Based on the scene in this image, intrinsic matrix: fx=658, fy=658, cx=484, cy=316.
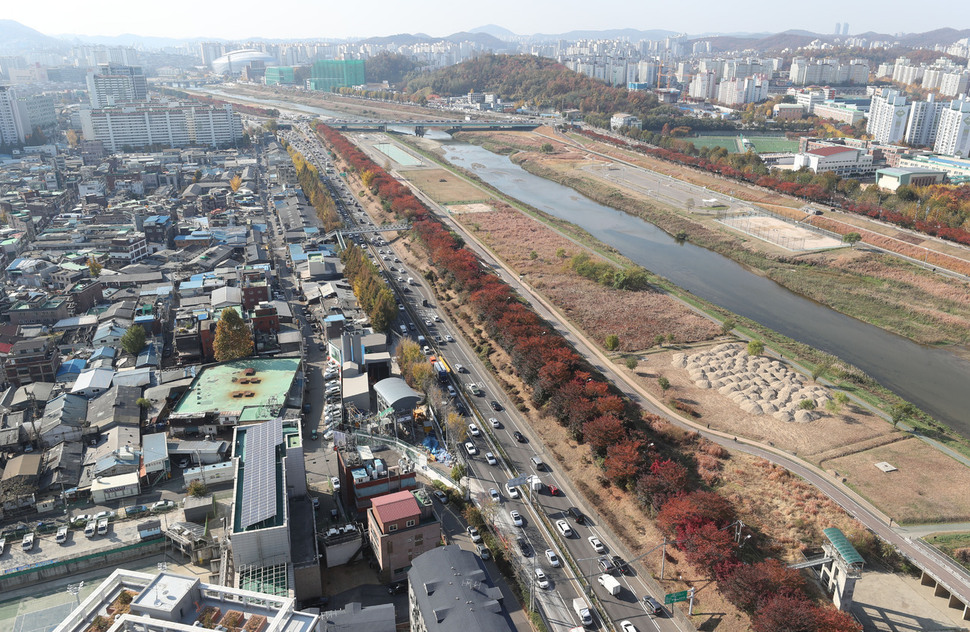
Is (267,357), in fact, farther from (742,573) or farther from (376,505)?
(742,573)

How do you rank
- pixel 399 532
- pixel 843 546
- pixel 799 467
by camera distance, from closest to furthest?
pixel 843 546 < pixel 399 532 < pixel 799 467

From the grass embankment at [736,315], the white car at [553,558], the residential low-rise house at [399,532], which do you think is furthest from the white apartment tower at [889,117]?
the residential low-rise house at [399,532]

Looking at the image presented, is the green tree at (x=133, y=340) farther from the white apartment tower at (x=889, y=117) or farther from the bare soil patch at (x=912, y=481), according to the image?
the white apartment tower at (x=889, y=117)

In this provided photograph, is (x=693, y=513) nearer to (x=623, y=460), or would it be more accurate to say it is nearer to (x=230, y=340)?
(x=623, y=460)

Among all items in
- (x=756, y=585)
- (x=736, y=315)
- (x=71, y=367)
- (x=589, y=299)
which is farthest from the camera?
(x=589, y=299)

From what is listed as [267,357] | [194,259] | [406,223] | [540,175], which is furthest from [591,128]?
[267,357]

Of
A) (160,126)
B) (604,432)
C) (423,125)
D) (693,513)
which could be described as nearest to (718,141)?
(423,125)

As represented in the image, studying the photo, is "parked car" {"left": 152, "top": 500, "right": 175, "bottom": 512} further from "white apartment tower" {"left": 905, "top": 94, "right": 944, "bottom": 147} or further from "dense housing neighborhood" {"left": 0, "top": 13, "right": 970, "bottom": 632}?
"white apartment tower" {"left": 905, "top": 94, "right": 944, "bottom": 147}

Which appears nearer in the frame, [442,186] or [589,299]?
[589,299]
